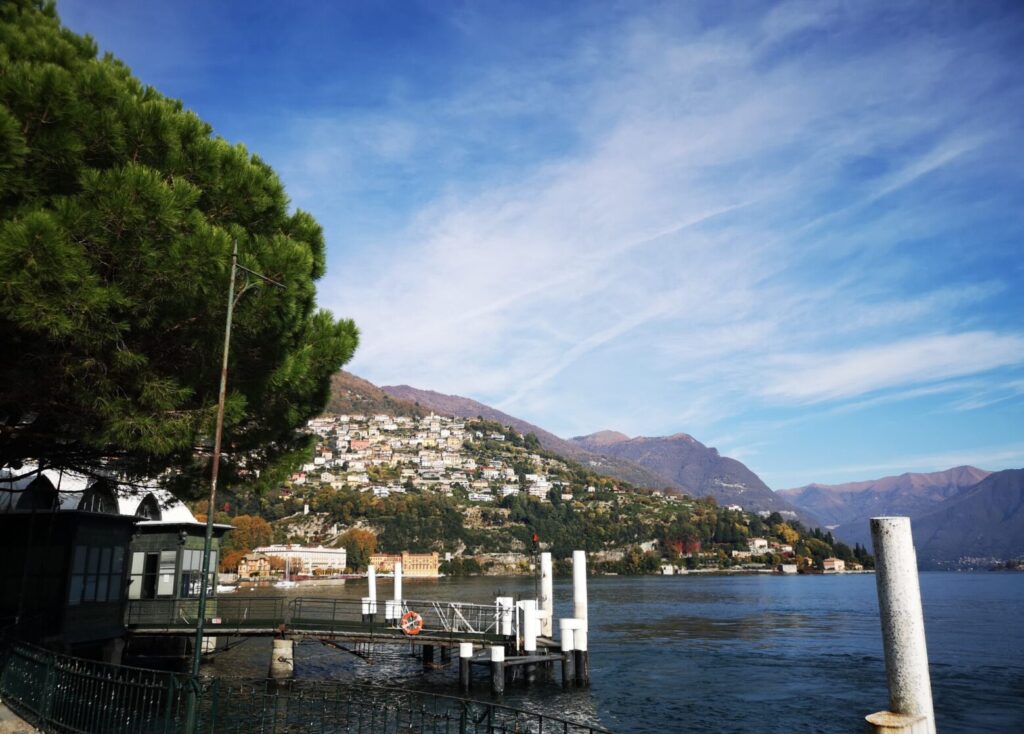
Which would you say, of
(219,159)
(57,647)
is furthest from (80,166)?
(57,647)

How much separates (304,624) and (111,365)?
19.7 m

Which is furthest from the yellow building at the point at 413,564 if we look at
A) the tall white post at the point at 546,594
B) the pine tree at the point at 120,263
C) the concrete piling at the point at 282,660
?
the pine tree at the point at 120,263

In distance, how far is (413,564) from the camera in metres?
177

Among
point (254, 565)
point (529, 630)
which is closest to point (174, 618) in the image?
point (529, 630)

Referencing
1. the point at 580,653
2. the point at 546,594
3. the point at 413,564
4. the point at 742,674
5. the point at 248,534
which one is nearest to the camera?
the point at 580,653

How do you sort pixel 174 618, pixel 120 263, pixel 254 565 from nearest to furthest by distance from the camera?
pixel 120 263 → pixel 174 618 → pixel 254 565

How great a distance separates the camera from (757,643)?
4559 centimetres

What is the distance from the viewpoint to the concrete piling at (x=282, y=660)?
92.8ft

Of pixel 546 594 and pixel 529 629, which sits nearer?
pixel 529 629

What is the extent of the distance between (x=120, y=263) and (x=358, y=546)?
173987mm

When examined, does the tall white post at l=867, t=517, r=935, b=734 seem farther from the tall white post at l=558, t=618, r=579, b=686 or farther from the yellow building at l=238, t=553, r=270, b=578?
the yellow building at l=238, t=553, r=270, b=578

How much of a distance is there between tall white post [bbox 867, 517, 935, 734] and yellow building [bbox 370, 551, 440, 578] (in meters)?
174

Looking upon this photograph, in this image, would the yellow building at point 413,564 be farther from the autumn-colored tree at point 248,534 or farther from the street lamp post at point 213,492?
the street lamp post at point 213,492

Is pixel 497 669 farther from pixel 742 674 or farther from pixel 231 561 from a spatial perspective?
pixel 231 561
